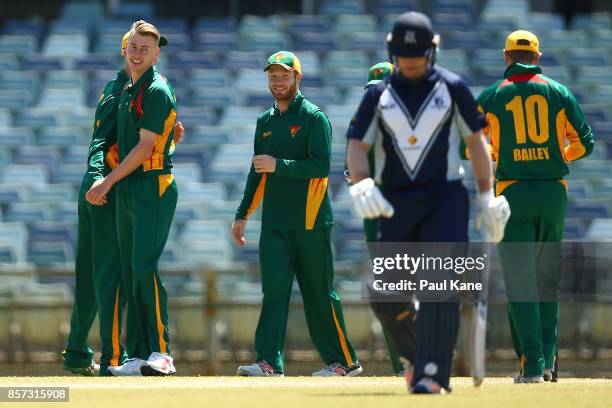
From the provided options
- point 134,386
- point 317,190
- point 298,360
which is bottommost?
point 298,360

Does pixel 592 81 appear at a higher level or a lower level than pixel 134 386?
higher

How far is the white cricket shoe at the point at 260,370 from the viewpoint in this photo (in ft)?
30.1

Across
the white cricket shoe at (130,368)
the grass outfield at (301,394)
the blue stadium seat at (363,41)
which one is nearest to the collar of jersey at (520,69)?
the grass outfield at (301,394)

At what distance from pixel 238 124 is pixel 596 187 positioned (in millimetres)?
4108

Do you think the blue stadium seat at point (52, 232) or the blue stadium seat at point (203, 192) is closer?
the blue stadium seat at point (52, 232)

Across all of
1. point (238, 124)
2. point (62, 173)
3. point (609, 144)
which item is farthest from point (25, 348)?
point (609, 144)

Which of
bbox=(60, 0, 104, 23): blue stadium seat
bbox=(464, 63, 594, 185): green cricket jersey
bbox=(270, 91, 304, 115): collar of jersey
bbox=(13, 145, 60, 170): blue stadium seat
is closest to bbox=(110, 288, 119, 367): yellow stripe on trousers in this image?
bbox=(270, 91, 304, 115): collar of jersey

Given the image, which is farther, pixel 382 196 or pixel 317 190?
pixel 317 190

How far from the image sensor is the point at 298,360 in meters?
11.9

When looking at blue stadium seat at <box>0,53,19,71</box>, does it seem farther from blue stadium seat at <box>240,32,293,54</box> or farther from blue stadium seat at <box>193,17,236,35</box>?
blue stadium seat at <box>240,32,293,54</box>

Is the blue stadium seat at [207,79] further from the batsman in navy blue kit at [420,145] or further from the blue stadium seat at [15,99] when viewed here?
the batsman in navy blue kit at [420,145]

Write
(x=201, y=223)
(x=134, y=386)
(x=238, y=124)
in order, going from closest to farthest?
(x=134, y=386), (x=201, y=223), (x=238, y=124)

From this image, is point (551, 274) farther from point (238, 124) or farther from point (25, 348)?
point (238, 124)

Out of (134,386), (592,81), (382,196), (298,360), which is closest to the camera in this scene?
(382,196)
